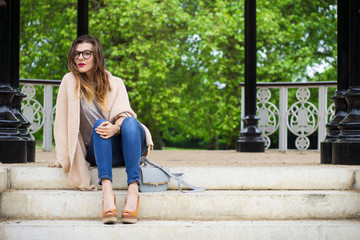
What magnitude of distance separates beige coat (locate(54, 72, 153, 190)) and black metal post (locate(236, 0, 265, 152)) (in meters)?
3.56

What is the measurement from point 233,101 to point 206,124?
127 cm

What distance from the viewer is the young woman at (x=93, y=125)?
312cm

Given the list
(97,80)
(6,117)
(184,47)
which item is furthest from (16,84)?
(184,47)

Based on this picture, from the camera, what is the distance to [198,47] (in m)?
13.7

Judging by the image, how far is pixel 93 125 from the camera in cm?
339

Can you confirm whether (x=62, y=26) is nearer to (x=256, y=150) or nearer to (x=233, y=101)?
(x=233, y=101)

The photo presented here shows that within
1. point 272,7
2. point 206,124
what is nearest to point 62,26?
point 206,124

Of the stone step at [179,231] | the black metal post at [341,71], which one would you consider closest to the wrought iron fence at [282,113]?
the black metal post at [341,71]

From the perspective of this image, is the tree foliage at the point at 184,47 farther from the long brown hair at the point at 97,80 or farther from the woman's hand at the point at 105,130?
Answer: the woman's hand at the point at 105,130

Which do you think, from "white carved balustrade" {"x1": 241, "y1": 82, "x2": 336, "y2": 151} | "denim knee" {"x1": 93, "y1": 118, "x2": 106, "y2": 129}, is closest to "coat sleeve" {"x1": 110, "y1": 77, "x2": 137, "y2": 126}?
"denim knee" {"x1": 93, "y1": 118, "x2": 106, "y2": 129}

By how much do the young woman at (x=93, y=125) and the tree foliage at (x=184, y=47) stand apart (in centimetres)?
926

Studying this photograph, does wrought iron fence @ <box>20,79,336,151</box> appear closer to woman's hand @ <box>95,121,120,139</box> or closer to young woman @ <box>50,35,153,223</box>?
young woman @ <box>50,35,153,223</box>

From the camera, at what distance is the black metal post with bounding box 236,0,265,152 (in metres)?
6.73

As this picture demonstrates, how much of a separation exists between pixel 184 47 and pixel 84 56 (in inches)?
422
